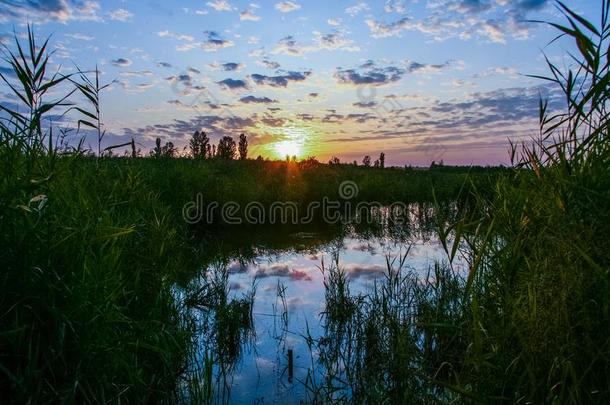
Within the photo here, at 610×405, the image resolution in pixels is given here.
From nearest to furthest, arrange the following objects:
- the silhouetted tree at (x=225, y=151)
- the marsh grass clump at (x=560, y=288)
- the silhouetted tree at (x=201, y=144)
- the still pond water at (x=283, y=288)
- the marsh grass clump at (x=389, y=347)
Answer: the marsh grass clump at (x=560, y=288) → the marsh grass clump at (x=389, y=347) → the still pond water at (x=283, y=288) → the silhouetted tree at (x=201, y=144) → the silhouetted tree at (x=225, y=151)

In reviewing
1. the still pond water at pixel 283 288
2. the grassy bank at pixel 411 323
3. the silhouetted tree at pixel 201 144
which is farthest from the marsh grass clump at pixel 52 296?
the silhouetted tree at pixel 201 144

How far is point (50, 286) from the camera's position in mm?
2467

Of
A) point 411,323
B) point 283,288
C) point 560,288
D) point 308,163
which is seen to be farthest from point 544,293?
point 308,163

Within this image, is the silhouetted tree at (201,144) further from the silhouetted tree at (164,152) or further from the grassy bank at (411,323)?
the grassy bank at (411,323)

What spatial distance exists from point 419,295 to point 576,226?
3075mm

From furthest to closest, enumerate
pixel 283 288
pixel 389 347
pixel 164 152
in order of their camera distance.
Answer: pixel 164 152, pixel 283 288, pixel 389 347

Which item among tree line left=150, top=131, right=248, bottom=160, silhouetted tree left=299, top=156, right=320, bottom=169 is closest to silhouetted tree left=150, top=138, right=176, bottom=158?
tree line left=150, top=131, right=248, bottom=160

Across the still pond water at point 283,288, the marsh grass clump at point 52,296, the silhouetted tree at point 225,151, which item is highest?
the silhouetted tree at point 225,151

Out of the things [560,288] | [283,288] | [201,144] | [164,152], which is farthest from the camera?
[201,144]

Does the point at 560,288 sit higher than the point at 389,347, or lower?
higher

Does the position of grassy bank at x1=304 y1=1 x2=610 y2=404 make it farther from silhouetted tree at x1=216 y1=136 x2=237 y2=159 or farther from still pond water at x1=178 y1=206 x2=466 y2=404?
silhouetted tree at x1=216 y1=136 x2=237 y2=159

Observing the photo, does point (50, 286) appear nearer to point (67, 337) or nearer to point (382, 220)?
point (67, 337)

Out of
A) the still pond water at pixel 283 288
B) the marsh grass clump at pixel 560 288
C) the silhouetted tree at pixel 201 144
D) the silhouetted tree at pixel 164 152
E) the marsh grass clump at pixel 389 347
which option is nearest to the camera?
the marsh grass clump at pixel 560 288

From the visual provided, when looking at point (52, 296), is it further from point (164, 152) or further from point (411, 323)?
point (164, 152)
